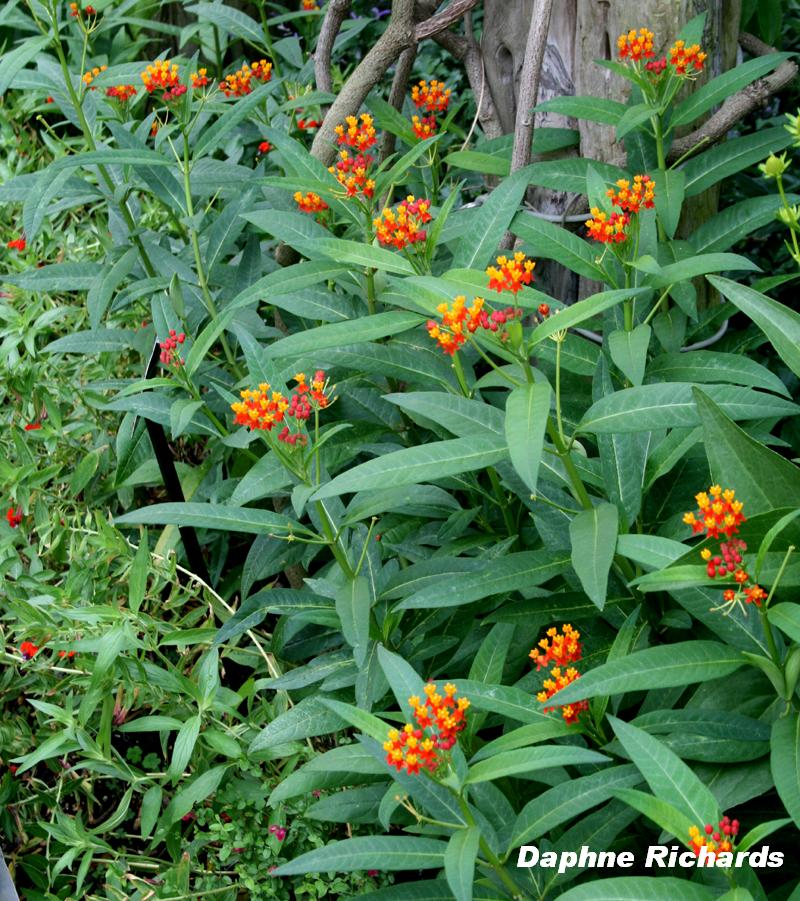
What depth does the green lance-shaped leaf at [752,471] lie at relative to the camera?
6.21 ft

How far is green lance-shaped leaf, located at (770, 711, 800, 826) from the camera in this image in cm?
166

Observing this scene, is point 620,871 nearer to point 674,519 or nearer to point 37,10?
point 674,519

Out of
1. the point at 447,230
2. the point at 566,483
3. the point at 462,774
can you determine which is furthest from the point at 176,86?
the point at 462,774

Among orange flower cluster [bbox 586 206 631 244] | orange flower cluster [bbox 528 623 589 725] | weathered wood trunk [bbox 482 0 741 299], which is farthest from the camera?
weathered wood trunk [bbox 482 0 741 299]

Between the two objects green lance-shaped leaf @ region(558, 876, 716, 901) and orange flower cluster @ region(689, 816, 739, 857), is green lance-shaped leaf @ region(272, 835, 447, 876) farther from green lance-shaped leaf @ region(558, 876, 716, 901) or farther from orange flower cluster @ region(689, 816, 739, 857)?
orange flower cluster @ region(689, 816, 739, 857)

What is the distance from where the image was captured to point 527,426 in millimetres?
1696

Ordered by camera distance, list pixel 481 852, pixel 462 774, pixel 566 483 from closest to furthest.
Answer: pixel 462 774
pixel 481 852
pixel 566 483

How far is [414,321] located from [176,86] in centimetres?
103

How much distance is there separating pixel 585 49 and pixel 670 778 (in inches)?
77.1

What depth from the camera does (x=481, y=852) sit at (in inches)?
75.1

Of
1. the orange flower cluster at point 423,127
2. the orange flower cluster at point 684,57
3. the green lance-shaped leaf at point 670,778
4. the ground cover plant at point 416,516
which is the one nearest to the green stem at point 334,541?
the ground cover plant at point 416,516

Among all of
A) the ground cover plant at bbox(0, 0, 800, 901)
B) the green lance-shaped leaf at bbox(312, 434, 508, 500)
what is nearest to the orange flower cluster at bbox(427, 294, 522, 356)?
the ground cover plant at bbox(0, 0, 800, 901)

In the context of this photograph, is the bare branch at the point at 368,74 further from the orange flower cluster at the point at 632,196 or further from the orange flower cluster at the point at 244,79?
the orange flower cluster at the point at 632,196

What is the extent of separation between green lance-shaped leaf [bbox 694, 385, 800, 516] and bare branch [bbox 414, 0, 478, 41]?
1524mm
